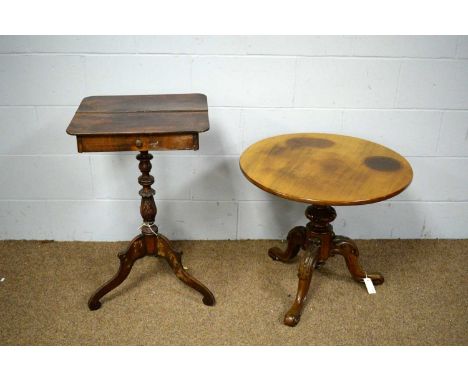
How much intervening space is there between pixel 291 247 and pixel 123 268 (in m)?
0.81

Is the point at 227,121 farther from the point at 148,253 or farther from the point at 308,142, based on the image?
the point at 148,253

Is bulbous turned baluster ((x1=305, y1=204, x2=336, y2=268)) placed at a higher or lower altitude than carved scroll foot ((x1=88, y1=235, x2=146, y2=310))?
higher

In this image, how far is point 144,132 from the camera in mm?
1744

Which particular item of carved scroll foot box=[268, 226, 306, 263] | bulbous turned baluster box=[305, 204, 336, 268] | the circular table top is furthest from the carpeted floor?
the circular table top

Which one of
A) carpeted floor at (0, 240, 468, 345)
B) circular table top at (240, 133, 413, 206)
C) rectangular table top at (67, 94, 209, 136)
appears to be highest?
rectangular table top at (67, 94, 209, 136)

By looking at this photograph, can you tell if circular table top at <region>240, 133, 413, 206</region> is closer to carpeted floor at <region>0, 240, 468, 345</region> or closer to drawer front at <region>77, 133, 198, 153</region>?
drawer front at <region>77, 133, 198, 153</region>

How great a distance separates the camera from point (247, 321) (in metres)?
2.05

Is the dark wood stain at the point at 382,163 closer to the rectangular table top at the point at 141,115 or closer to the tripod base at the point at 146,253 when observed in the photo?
the rectangular table top at the point at 141,115

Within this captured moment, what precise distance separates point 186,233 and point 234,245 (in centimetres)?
27

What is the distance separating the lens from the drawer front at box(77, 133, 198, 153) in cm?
175

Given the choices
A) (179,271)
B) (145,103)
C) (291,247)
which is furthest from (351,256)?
(145,103)

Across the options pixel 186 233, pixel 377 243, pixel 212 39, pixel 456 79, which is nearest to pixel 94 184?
pixel 186 233

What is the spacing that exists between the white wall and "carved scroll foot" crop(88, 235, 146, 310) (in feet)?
1.42

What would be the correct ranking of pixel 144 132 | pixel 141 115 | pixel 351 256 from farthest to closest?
pixel 351 256 → pixel 141 115 → pixel 144 132
